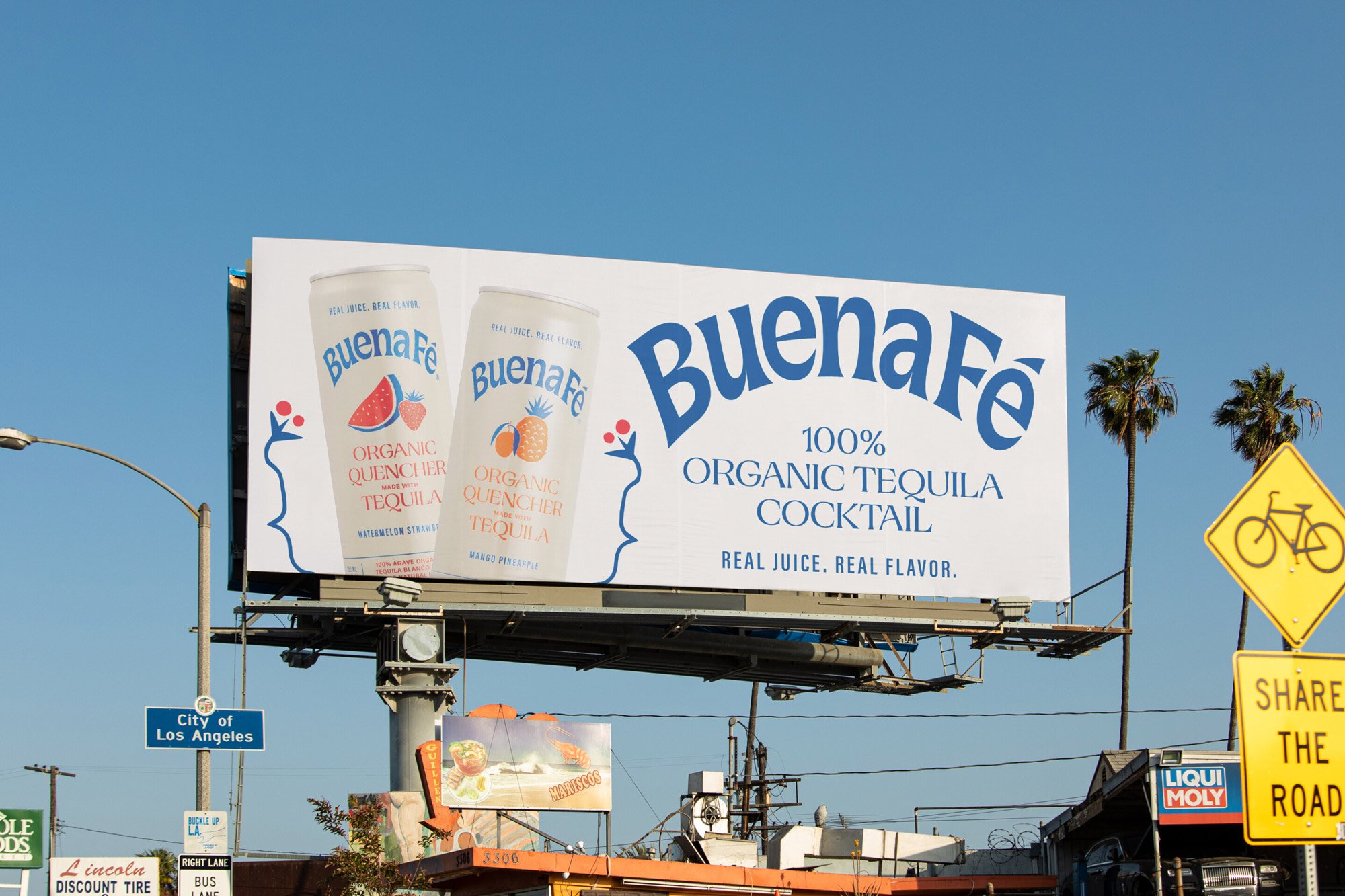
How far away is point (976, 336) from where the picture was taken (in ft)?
117

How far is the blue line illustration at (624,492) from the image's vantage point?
3238 centimetres

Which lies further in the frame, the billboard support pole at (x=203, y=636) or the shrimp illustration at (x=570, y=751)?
the shrimp illustration at (x=570, y=751)

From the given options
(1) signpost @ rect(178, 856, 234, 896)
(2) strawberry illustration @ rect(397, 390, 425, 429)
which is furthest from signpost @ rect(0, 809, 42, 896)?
(1) signpost @ rect(178, 856, 234, 896)

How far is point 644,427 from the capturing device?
33.3 meters

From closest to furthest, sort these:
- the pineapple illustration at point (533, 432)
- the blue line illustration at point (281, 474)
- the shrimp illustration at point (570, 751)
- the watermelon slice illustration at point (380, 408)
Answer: the shrimp illustration at point (570, 751)
the blue line illustration at point (281, 474)
the watermelon slice illustration at point (380, 408)
the pineapple illustration at point (533, 432)

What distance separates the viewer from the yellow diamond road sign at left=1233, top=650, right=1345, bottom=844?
265 inches

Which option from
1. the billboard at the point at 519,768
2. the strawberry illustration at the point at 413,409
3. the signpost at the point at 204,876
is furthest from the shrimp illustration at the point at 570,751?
the signpost at the point at 204,876

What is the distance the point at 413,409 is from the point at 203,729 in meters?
13.4

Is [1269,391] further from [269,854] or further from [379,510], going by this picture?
[269,854]

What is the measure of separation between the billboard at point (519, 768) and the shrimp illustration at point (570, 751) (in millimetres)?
13

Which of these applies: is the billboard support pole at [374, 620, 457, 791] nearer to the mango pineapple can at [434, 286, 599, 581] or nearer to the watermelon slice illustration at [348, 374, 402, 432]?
the mango pineapple can at [434, 286, 599, 581]

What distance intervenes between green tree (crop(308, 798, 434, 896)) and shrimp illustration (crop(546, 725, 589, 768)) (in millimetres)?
3584

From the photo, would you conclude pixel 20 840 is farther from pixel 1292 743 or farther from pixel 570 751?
pixel 1292 743

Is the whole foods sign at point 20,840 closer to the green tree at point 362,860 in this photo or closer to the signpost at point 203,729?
the green tree at point 362,860
